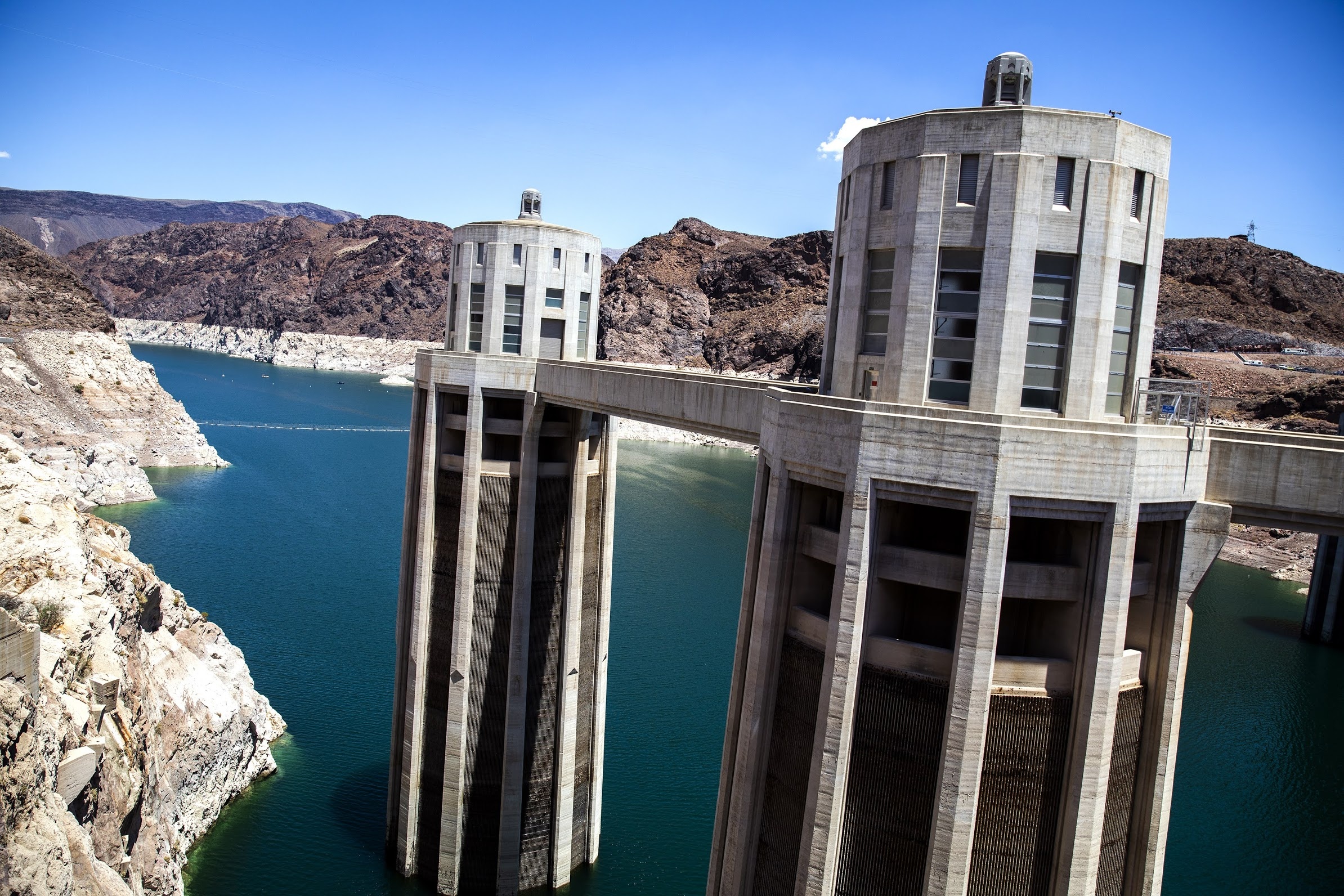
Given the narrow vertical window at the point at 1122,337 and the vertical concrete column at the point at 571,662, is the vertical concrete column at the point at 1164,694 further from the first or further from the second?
the vertical concrete column at the point at 571,662

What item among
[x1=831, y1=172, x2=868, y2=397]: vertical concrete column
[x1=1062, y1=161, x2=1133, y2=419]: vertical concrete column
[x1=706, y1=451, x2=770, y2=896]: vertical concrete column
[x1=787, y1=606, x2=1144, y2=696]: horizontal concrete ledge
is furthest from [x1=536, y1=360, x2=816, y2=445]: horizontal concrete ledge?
[x1=787, y1=606, x2=1144, y2=696]: horizontal concrete ledge

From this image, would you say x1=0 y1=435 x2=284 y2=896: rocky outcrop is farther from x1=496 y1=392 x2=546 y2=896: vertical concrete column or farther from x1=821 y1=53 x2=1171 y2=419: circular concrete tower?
x1=821 y1=53 x2=1171 y2=419: circular concrete tower

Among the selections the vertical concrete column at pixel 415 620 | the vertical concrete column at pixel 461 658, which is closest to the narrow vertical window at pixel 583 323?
the vertical concrete column at pixel 461 658

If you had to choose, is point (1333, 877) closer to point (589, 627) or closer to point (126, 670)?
point (589, 627)

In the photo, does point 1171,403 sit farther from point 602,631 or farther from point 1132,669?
point 602,631

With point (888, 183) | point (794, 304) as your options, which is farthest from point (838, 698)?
point (794, 304)

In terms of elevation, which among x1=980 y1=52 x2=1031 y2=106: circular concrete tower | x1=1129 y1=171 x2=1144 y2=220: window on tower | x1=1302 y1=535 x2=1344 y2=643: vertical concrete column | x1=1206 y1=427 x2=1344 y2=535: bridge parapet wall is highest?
x1=980 y1=52 x2=1031 y2=106: circular concrete tower
